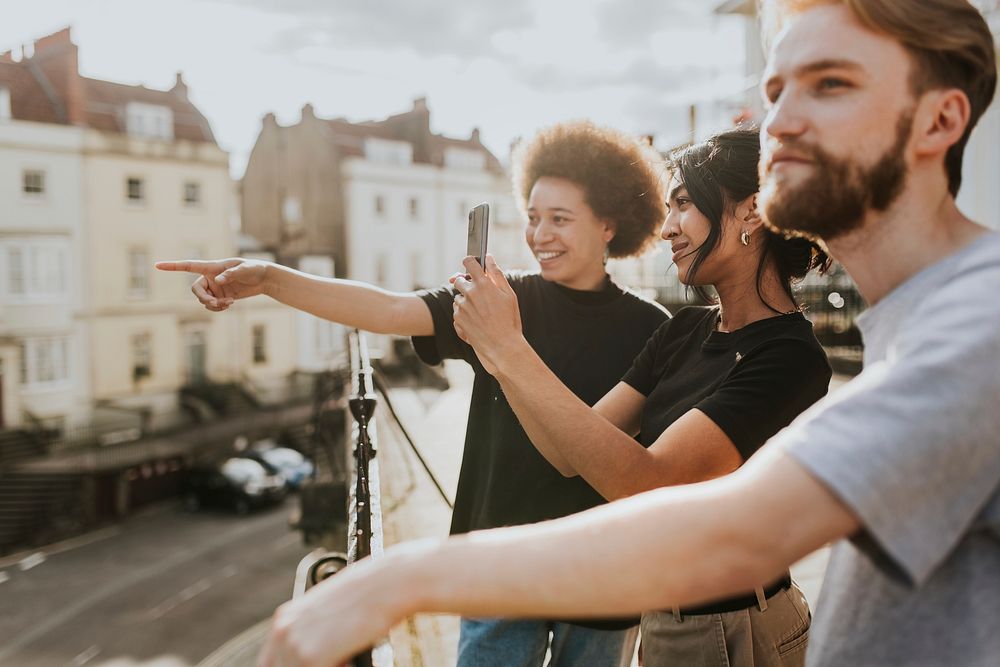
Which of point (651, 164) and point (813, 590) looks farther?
point (813, 590)

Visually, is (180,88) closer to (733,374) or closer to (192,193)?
→ (192,193)

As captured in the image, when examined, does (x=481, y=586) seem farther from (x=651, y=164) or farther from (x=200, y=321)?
(x=200, y=321)

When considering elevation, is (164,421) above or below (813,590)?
below

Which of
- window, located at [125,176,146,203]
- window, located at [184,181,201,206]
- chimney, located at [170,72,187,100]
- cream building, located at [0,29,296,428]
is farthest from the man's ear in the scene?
chimney, located at [170,72,187,100]

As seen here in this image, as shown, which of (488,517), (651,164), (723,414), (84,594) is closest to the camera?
(723,414)

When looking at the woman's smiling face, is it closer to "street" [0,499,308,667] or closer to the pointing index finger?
the pointing index finger

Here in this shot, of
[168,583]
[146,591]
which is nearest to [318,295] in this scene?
[146,591]

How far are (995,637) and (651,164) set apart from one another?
2288 mm

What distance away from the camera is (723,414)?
5.61 feet

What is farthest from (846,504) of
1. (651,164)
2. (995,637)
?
(651,164)

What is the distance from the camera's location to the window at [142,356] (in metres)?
27.8

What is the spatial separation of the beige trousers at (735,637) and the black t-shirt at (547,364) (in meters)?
0.47

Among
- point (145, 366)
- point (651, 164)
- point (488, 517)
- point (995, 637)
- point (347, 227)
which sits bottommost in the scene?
point (145, 366)

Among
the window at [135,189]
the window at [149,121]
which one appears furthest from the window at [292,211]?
the window at [135,189]
